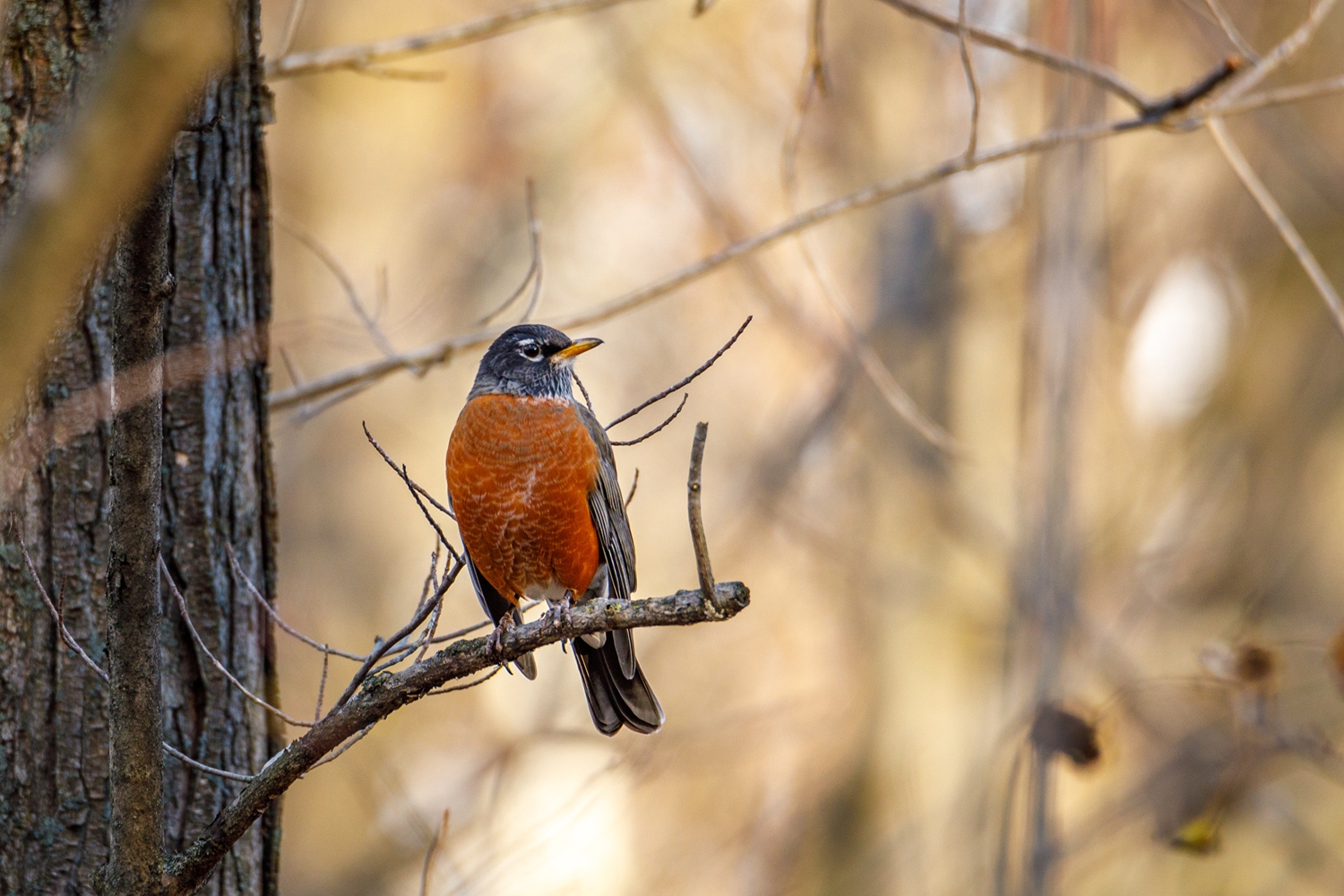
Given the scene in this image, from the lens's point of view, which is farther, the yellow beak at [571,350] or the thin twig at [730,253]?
the yellow beak at [571,350]

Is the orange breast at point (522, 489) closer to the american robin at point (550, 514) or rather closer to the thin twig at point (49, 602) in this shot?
the american robin at point (550, 514)

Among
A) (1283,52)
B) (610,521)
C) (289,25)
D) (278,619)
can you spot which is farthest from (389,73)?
(1283,52)

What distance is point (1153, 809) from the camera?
685 centimetres

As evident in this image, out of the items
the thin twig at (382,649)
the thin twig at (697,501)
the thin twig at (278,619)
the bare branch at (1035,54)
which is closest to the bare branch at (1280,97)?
the bare branch at (1035,54)

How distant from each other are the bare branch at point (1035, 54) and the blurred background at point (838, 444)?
146 inches

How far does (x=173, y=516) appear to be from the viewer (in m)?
2.74

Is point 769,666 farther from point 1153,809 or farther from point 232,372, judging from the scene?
point 232,372

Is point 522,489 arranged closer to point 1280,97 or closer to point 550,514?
point 550,514

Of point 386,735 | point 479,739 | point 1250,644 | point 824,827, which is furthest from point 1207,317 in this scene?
point 386,735

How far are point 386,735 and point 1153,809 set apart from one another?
5747mm

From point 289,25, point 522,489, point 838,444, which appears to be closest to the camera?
point 522,489

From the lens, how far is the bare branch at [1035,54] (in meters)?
3.16

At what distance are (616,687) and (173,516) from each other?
1.46 meters

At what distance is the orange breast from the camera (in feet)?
11.9
